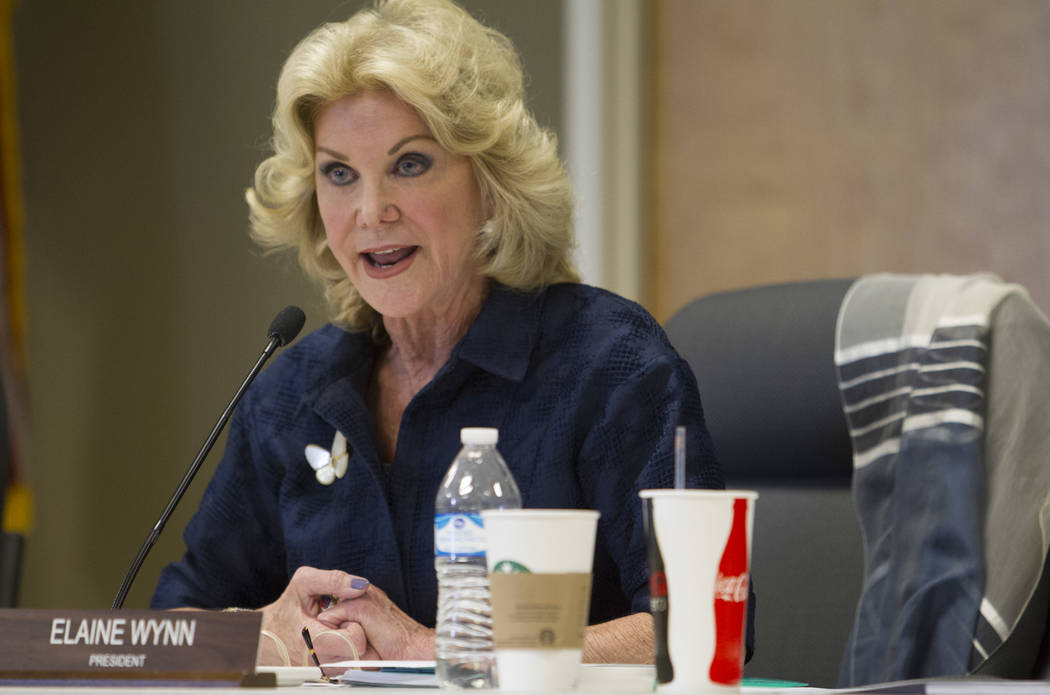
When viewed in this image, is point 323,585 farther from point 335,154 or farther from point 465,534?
point 335,154

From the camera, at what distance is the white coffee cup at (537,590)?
2.49 feet

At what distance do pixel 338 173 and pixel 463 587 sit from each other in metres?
0.78

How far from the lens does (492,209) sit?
62.7 inches

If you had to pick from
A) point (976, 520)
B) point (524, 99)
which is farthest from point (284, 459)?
point (976, 520)

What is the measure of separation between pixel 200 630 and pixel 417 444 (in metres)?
0.65

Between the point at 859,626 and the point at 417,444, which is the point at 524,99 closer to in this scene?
the point at 417,444

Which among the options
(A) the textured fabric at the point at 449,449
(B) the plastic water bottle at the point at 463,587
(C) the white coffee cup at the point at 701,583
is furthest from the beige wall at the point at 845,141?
(C) the white coffee cup at the point at 701,583

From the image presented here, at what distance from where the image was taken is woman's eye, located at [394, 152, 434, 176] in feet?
4.95

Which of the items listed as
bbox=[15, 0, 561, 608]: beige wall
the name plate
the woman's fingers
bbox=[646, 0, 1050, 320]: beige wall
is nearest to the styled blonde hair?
the woman's fingers

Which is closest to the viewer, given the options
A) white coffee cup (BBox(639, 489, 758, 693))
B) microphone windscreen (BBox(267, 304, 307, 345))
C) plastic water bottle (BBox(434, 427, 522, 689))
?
white coffee cup (BBox(639, 489, 758, 693))

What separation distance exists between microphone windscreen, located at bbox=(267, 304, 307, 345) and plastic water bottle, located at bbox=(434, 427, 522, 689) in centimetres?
38

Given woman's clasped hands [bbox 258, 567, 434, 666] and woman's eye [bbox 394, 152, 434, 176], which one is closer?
woman's clasped hands [bbox 258, 567, 434, 666]

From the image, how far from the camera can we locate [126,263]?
297 cm

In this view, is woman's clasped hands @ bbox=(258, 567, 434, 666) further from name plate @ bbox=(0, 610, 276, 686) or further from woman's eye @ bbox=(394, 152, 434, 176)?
woman's eye @ bbox=(394, 152, 434, 176)
